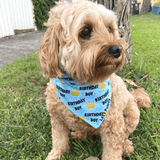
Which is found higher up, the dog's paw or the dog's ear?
the dog's ear

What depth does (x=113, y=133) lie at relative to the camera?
77.5 inches

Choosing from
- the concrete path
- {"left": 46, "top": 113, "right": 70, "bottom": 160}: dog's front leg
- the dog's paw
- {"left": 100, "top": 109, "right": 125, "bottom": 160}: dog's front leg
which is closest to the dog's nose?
{"left": 100, "top": 109, "right": 125, "bottom": 160}: dog's front leg

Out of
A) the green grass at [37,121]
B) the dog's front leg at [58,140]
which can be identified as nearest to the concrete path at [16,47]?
the green grass at [37,121]

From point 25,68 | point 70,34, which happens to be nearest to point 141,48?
point 25,68

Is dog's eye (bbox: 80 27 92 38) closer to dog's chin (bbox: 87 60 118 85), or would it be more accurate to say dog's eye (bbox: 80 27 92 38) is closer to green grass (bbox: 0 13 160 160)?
dog's chin (bbox: 87 60 118 85)

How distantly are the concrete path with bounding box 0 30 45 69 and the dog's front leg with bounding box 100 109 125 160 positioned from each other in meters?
4.02

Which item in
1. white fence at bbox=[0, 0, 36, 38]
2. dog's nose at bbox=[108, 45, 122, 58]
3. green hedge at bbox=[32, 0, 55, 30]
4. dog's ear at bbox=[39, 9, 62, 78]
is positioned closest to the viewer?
dog's nose at bbox=[108, 45, 122, 58]

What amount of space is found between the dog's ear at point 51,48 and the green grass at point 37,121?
1307 mm

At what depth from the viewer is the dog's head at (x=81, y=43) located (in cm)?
148

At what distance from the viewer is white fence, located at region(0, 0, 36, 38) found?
8141 millimetres

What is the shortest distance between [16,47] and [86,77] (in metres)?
5.93

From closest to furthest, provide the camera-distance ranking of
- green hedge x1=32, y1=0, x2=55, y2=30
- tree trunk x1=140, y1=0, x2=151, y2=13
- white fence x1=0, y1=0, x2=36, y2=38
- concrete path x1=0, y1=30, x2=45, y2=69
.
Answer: concrete path x1=0, y1=30, x2=45, y2=69 < white fence x1=0, y1=0, x2=36, y2=38 < green hedge x1=32, y1=0, x2=55, y2=30 < tree trunk x1=140, y1=0, x2=151, y2=13

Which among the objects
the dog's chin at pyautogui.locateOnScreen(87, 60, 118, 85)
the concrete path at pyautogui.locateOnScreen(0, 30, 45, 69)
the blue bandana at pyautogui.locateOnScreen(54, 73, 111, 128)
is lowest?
the concrete path at pyautogui.locateOnScreen(0, 30, 45, 69)

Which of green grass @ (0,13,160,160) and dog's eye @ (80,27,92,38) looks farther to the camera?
green grass @ (0,13,160,160)
